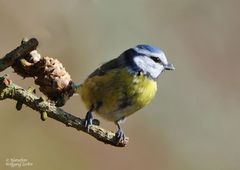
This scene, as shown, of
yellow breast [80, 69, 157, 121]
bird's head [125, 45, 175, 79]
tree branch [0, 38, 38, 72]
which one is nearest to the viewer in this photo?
tree branch [0, 38, 38, 72]

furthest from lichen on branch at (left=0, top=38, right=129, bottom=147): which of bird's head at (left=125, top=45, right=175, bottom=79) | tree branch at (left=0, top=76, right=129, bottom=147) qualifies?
bird's head at (left=125, top=45, right=175, bottom=79)

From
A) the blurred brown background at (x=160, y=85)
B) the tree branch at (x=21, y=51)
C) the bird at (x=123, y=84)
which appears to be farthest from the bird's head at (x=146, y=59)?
the tree branch at (x=21, y=51)

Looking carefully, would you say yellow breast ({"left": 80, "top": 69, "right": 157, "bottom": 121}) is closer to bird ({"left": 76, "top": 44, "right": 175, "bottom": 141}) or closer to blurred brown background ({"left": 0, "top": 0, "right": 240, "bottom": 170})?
bird ({"left": 76, "top": 44, "right": 175, "bottom": 141})

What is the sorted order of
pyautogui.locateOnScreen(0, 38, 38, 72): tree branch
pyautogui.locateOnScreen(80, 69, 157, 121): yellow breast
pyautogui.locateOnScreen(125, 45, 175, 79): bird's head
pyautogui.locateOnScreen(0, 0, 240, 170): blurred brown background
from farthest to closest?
1. pyautogui.locateOnScreen(0, 0, 240, 170): blurred brown background
2. pyautogui.locateOnScreen(125, 45, 175, 79): bird's head
3. pyautogui.locateOnScreen(80, 69, 157, 121): yellow breast
4. pyautogui.locateOnScreen(0, 38, 38, 72): tree branch

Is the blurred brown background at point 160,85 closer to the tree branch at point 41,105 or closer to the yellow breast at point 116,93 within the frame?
the yellow breast at point 116,93

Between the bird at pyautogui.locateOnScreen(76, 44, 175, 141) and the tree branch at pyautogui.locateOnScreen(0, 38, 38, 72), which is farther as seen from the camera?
the bird at pyautogui.locateOnScreen(76, 44, 175, 141)

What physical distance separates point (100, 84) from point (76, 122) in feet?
3.22

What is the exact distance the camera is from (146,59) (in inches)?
88.4

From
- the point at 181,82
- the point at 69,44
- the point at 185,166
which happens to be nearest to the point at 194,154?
the point at 185,166

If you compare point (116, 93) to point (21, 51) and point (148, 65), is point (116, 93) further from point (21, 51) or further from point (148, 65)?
point (21, 51)

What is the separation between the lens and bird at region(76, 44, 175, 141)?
2006mm

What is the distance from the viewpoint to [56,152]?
124 inches

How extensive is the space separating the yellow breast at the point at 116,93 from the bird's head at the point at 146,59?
0.15ft

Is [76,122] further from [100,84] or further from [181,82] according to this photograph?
[181,82]
